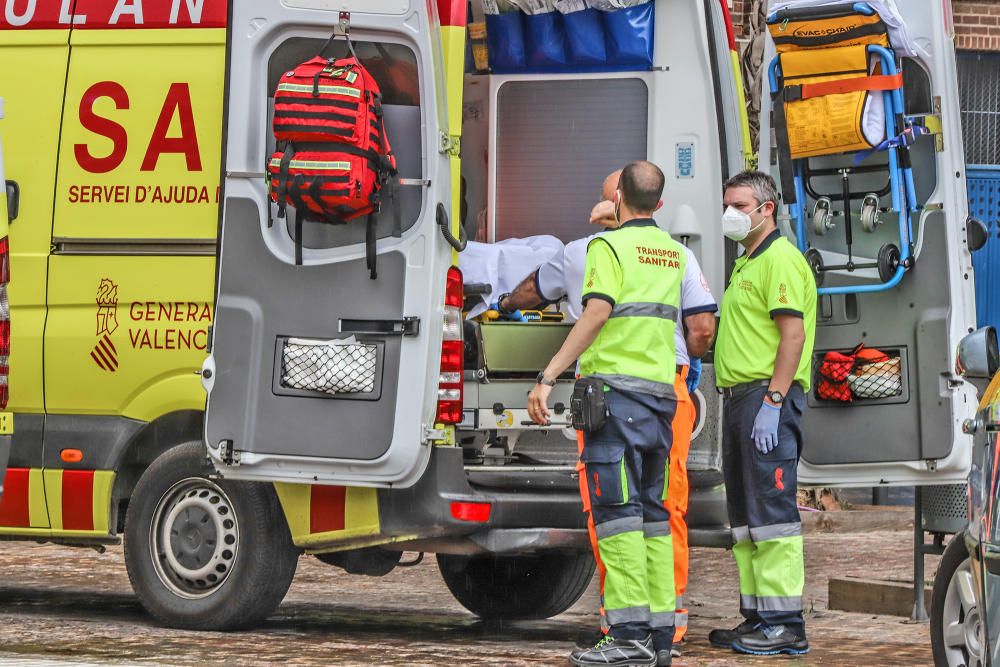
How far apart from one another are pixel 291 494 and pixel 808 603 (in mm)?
3510

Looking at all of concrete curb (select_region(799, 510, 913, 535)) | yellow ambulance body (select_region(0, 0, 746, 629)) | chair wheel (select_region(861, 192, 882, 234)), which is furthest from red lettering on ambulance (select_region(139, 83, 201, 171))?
concrete curb (select_region(799, 510, 913, 535))

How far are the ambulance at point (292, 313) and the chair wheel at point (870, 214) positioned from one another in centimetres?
23

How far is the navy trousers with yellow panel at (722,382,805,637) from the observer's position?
7.41m

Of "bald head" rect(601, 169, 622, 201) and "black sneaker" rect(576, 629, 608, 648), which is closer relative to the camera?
"black sneaker" rect(576, 629, 608, 648)

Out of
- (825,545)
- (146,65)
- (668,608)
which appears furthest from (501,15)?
(825,545)

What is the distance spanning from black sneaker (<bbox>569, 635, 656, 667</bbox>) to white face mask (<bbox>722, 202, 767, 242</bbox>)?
170 centimetres

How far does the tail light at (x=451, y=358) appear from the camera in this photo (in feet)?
23.0

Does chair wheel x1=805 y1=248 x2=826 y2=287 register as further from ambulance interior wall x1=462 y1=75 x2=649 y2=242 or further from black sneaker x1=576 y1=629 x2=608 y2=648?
black sneaker x1=576 y1=629 x2=608 y2=648

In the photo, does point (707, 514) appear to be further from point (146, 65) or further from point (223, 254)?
point (146, 65)

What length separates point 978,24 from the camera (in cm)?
1428

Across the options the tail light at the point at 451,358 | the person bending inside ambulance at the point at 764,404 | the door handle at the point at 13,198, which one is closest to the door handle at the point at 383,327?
the tail light at the point at 451,358

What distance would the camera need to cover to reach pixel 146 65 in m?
7.64

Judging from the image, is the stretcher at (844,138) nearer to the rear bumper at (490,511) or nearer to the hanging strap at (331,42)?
the rear bumper at (490,511)

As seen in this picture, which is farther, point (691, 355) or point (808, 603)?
point (808, 603)
